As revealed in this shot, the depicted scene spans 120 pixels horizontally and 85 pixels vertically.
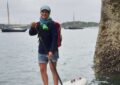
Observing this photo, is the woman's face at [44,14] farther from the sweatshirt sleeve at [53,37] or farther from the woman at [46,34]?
the sweatshirt sleeve at [53,37]

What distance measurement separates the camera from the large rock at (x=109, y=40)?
67.7 feet

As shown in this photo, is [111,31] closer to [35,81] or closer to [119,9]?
[119,9]

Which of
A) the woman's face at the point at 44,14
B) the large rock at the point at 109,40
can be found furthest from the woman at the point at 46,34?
the large rock at the point at 109,40

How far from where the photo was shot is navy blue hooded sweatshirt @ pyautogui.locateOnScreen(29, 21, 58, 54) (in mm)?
14114

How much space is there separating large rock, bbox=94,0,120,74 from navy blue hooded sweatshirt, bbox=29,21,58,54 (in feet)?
21.9

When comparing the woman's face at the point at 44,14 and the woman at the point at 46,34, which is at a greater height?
the woman's face at the point at 44,14

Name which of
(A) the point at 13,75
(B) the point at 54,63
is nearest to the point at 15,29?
(A) the point at 13,75

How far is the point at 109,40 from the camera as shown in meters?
20.9

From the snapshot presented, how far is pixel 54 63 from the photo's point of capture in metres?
14.3

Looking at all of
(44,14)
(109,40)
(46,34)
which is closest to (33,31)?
(46,34)

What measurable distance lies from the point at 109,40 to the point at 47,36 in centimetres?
701

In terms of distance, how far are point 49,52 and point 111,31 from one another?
23.2 ft

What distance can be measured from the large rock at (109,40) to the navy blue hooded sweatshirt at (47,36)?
666 cm

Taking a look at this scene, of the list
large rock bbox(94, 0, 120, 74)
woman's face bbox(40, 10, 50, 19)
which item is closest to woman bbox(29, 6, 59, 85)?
woman's face bbox(40, 10, 50, 19)
